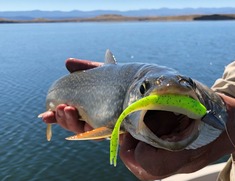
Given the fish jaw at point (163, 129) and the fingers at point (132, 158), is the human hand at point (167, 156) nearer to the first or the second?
the fingers at point (132, 158)

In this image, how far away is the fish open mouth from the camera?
196 centimetres

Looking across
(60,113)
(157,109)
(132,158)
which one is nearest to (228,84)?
(132,158)

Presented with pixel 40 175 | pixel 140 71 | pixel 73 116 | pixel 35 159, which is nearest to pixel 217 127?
pixel 140 71

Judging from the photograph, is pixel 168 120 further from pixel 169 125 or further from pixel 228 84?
pixel 228 84

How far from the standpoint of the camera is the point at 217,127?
2047mm

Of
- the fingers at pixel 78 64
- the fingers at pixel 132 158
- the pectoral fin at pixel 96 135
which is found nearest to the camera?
the fingers at pixel 132 158

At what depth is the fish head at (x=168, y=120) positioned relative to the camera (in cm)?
190

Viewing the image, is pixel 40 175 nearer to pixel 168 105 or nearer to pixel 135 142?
pixel 135 142

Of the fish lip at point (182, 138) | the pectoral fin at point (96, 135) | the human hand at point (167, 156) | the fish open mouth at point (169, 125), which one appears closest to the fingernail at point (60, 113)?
the pectoral fin at point (96, 135)

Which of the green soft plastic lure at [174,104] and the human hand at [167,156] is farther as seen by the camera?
the human hand at [167,156]

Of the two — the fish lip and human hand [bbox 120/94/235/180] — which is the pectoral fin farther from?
the fish lip

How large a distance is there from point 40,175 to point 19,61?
2421cm

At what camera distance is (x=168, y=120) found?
7.20ft

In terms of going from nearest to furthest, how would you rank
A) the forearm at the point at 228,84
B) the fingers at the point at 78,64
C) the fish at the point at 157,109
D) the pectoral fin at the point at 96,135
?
the fish at the point at 157,109
the pectoral fin at the point at 96,135
the forearm at the point at 228,84
the fingers at the point at 78,64
